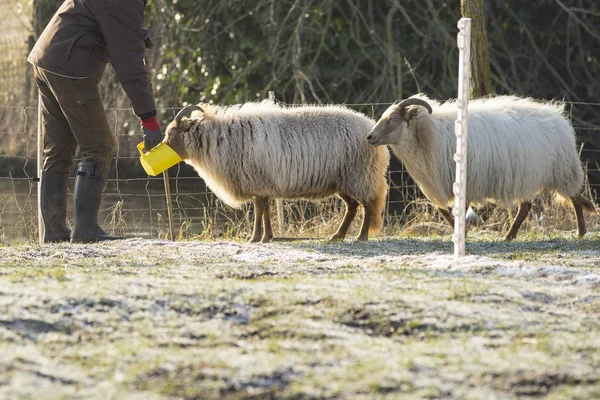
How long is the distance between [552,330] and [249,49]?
10.9 metres

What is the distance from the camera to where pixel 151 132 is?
7.88 meters

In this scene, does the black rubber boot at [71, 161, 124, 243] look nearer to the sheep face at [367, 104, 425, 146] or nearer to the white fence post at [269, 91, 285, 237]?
the white fence post at [269, 91, 285, 237]

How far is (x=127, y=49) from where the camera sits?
748cm

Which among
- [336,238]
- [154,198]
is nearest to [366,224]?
[336,238]

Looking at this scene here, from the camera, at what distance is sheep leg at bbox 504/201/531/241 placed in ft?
27.8

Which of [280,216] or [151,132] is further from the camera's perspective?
[280,216]

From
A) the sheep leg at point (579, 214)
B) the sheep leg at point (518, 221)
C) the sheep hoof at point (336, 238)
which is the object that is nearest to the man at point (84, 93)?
the sheep hoof at point (336, 238)

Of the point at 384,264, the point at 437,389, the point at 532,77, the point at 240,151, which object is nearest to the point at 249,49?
the point at 532,77

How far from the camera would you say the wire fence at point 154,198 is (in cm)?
1005

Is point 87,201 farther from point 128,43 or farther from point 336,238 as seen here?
point 336,238

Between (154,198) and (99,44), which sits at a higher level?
(99,44)

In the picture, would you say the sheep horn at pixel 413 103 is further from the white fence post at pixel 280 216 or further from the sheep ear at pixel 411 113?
the white fence post at pixel 280 216

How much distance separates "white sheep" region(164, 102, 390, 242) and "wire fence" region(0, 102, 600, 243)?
670 mm

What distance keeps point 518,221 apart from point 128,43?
3.52 meters
